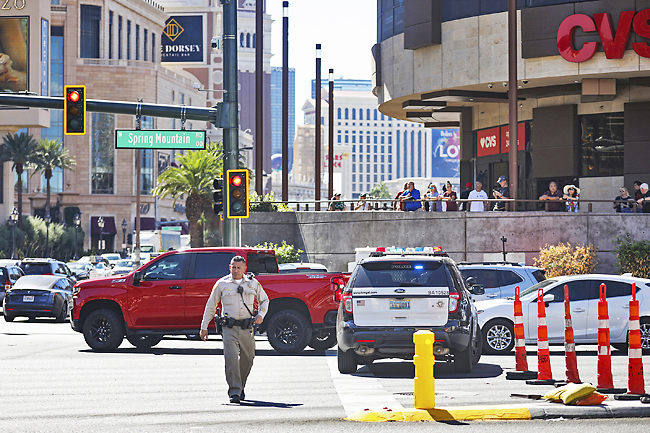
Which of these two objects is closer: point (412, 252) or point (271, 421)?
point (271, 421)

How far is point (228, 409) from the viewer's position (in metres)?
10.6

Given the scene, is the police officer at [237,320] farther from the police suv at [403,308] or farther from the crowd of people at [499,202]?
the crowd of people at [499,202]

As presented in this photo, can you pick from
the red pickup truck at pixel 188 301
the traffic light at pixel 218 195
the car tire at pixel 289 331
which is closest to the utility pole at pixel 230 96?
the traffic light at pixel 218 195

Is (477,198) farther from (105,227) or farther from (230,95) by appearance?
(105,227)

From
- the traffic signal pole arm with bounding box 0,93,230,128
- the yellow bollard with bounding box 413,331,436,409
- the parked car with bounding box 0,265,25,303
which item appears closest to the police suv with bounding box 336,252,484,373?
the yellow bollard with bounding box 413,331,436,409

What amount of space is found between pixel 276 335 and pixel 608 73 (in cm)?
1943

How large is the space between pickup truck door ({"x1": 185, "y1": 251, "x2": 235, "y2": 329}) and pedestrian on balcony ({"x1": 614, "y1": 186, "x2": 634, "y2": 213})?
15308mm

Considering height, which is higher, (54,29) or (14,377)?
(54,29)

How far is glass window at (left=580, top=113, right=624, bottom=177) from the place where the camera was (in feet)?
117

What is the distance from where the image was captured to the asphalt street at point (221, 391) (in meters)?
9.60

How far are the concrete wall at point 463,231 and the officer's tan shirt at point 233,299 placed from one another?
1976cm

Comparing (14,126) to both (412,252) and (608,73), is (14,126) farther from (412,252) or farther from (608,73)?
(412,252)

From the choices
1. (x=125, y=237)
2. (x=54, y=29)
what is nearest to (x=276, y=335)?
(x=125, y=237)

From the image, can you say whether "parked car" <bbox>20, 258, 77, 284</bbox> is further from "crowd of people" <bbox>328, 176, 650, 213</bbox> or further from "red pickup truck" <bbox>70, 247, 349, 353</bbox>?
"red pickup truck" <bbox>70, 247, 349, 353</bbox>
